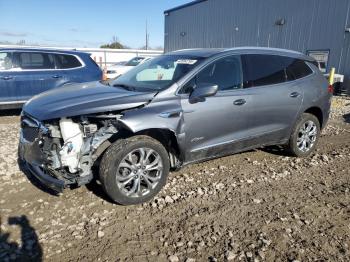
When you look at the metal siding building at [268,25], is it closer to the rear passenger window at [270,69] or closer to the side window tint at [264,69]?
the rear passenger window at [270,69]

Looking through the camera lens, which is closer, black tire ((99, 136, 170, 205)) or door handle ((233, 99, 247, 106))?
black tire ((99, 136, 170, 205))

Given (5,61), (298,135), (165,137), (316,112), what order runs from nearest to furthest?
(165,137) < (298,135) < (316,112) < (5,61)

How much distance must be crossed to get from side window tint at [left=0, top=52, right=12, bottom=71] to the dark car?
4.35m

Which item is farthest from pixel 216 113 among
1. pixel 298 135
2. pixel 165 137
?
pixel 298 135

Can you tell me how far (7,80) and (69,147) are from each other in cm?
533

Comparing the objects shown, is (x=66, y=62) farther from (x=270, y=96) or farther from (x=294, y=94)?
(x=294, y=94)

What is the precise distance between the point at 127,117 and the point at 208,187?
4.91ft

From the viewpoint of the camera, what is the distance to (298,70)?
5320mm

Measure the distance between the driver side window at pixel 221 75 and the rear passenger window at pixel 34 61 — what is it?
17.9 ft

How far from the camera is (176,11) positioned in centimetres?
2814

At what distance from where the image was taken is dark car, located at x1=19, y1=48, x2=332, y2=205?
3.54 m

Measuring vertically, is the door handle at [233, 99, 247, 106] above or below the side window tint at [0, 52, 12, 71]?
below

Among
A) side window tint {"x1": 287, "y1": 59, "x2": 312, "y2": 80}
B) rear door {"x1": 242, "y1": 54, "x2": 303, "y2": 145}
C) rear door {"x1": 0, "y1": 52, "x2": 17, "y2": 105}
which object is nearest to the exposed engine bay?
rear door {"x1": 242, "y1": 54, "x2": 303, "y2": 145}

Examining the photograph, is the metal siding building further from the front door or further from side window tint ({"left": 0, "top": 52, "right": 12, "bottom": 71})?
side window tint ({"left": 0, "top": 52, "right": 12, "bottom": 71})
